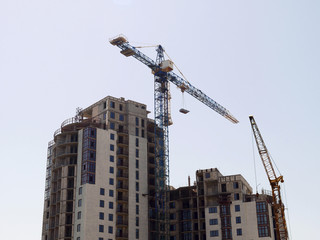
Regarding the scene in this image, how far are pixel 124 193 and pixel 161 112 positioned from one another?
3187 centimetres

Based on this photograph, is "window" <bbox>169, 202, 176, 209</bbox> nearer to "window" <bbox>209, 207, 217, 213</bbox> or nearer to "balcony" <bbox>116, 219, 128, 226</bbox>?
"window" <bbox>209, 207, 217, 213</bbox>

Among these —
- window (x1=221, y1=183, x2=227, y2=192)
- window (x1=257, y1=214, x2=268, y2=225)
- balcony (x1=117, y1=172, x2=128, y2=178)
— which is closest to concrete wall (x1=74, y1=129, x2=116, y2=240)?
balcony (x1=117, y1=172, x2=128, y2=178)

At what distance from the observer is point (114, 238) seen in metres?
134

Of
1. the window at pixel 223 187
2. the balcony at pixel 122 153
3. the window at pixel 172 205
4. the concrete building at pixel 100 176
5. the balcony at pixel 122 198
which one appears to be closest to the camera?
the concrete building at pixel 100 176

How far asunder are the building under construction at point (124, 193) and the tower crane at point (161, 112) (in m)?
2.27

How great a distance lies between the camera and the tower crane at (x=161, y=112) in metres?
148

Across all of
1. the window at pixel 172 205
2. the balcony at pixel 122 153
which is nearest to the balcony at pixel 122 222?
the balcony at pixel 122 153

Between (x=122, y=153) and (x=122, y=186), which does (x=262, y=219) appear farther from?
(x=122, y=153)

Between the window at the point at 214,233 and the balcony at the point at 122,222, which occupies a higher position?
the balcony at the point at 122,222

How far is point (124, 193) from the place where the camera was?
142250mm

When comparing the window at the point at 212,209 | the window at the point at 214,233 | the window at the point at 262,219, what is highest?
the window at the point at 212,209

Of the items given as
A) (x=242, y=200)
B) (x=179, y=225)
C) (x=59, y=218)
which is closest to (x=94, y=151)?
(x=59, y=218)

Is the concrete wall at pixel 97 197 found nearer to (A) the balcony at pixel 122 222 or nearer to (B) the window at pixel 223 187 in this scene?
(A) the balcony at pixel 122 222

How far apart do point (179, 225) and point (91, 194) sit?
3365 centimetres
